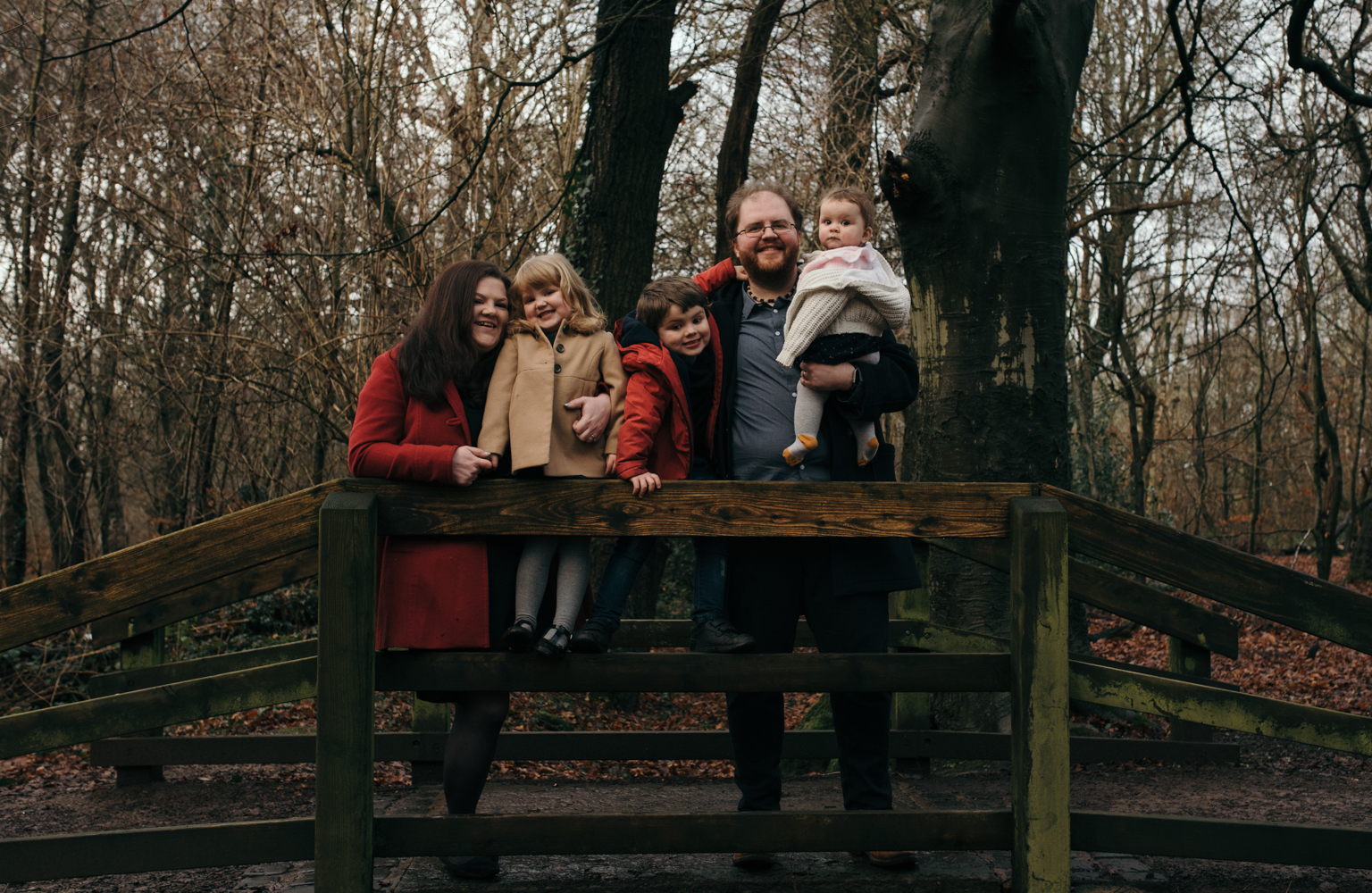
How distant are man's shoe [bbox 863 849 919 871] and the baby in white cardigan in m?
1.21

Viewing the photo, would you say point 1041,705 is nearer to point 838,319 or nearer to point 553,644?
point 838,319

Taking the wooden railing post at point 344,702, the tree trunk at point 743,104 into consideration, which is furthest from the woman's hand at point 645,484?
the tree trunk at point 743,104

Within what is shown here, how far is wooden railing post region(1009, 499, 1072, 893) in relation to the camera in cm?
273

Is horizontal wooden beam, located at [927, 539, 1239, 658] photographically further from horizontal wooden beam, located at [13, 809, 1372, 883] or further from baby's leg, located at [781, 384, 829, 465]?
horizontal wooden beam, located at [13, 809, 1372, 883]

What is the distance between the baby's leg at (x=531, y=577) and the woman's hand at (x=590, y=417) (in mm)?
339

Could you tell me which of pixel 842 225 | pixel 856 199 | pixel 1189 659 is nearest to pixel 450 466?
pixel 842 225

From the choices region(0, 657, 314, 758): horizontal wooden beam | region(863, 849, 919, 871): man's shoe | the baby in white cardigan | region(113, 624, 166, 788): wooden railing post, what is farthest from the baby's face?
region(113, 624, 166, 788): wooden railing post

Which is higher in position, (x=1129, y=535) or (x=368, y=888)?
(x=1129, y=535)

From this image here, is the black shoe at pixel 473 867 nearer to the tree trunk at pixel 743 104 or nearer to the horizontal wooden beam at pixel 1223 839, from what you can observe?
the horizontal wooden beam at pixel 1223 839

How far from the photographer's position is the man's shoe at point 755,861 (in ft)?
10.2

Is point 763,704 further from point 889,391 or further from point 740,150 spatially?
point 740,150

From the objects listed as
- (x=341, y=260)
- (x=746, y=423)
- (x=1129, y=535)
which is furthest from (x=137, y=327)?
(x=1129, y=535)

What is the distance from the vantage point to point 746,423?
3170 mm

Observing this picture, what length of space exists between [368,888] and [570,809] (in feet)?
4.86
